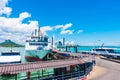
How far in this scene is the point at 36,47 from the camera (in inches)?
3430

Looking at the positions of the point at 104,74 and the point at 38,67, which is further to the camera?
the point at 104,74

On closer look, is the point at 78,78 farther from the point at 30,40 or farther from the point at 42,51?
the point at 30,40

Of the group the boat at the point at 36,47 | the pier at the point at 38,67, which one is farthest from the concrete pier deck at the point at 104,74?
the boat at the point at 36,47

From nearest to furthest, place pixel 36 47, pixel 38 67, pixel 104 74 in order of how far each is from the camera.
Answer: pixel 38 67 < pixel 104 74 < pixel 36 47

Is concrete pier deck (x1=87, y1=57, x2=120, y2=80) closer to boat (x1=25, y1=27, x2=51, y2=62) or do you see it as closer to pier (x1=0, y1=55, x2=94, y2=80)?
pier (x1=0, y1=55, x2=94, y2=80)

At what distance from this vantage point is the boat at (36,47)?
8209 centimetres

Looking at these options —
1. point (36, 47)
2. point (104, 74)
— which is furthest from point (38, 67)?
point (36, 47)

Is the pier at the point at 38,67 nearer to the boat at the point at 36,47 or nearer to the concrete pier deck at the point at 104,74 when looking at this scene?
the concrete pier deck at the point at 104,74

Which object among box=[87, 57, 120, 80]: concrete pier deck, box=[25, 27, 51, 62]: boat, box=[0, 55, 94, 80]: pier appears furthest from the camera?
box=[25, 27, 51, 62]: boat

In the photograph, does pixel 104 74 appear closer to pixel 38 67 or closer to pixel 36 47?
pixel 38 67

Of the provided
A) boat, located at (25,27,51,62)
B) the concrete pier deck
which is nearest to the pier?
the concrete pier deck

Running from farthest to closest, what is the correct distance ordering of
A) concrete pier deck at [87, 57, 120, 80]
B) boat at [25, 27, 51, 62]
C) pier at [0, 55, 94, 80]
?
boat at [25, 27, 51, 62]
concrete pier deck at [87, 57, 120, 80]
pier at [0, 55, 94, 80]

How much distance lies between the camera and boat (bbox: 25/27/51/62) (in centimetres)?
8209

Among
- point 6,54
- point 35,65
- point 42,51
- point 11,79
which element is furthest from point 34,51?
point 35,65
